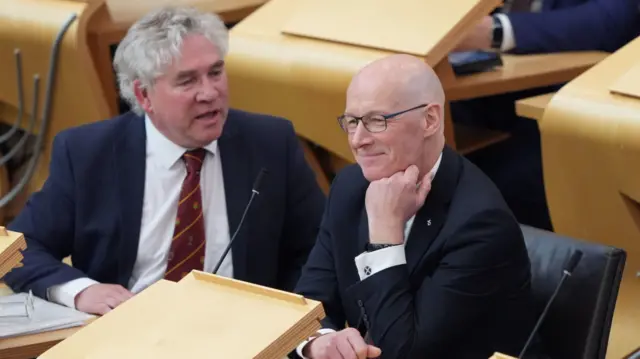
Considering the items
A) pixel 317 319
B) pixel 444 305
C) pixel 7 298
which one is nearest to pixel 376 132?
pixel 444 305

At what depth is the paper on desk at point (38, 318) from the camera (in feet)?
6.94

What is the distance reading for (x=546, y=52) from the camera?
328 centimetres

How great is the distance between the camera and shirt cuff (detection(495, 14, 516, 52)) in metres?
3.24

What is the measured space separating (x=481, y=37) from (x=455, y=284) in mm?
1512

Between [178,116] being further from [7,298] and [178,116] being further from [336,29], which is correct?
[336,29]

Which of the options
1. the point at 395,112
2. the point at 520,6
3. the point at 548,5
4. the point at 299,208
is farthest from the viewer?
the point at 520,6

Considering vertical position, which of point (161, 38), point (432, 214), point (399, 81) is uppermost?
point (399, 81)

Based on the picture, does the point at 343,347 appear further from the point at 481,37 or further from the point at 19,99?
the point at 19,99

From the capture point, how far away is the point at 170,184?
255 cm

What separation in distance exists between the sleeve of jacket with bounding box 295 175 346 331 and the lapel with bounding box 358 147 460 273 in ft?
0.72

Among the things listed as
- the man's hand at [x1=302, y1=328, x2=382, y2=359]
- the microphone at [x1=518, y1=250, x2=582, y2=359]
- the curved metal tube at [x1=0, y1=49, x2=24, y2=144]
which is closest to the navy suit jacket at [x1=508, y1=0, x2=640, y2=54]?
the microphone at [x1=518, y1=250, x2=582, y2=359]

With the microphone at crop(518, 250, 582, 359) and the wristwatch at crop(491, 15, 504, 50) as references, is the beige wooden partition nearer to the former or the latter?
the microphone at crop(518, 250, 582, 359)

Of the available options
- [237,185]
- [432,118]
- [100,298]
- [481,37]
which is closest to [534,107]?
[481,37]

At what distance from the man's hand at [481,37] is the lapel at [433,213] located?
1.31 metres
